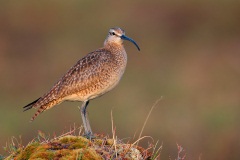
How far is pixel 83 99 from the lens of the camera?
439 inches

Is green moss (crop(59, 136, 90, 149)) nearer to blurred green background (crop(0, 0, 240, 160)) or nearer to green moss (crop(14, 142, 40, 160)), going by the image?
green moss (crop(14, 142, 40, 160))

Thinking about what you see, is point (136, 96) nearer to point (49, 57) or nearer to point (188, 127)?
point (188, 127)

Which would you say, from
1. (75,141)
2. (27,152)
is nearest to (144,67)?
(75,141)

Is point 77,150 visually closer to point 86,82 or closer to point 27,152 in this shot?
point 27,152

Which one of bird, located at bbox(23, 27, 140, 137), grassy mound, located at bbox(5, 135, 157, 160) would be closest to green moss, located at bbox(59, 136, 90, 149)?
grassy mound, located at bbox(5, 135, 157, 160)

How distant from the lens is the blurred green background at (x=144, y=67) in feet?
59.1

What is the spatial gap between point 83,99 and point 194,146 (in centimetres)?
654

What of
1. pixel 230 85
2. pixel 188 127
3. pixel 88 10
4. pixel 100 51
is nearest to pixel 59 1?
pixel 88 10

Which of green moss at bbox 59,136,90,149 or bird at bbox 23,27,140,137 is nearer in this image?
green moss at bbox 59,136,90,149

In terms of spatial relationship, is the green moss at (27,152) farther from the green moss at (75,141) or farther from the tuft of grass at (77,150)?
the green moss at (75,141)

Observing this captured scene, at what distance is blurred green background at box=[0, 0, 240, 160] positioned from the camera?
18.0 meters

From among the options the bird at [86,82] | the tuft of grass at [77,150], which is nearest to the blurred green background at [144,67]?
the bird at [86,82]

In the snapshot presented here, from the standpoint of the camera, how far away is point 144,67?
22.4 m

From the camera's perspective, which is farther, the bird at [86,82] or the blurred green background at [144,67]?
the blurred green background at [144,67]
